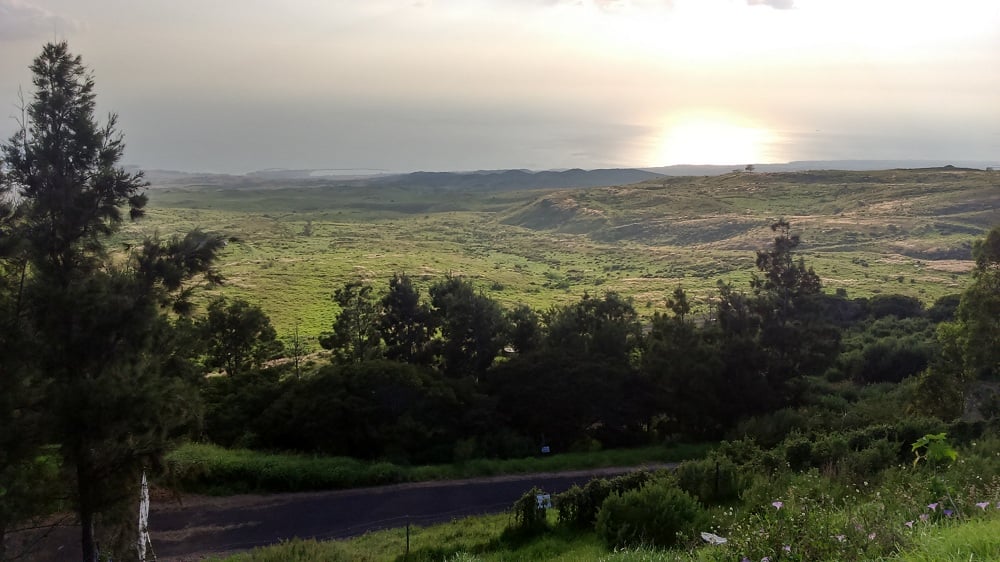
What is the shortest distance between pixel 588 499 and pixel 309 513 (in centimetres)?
995

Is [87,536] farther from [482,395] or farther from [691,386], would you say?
[691,386]

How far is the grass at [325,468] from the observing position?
2109 cm

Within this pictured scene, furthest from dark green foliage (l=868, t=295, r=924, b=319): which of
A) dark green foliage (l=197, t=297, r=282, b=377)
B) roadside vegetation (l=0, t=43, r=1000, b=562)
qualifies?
dark green foliage (l=197, t=297, r=282, b=377)

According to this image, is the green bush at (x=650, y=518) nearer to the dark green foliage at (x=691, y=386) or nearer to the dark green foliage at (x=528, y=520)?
the dark green foliage at (x=528, y=520)

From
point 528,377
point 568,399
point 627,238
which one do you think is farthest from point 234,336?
point 627,238

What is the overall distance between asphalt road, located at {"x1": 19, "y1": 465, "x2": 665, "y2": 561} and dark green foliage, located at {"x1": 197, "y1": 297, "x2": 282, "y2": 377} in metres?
12.0

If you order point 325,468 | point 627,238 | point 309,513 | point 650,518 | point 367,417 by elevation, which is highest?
point 627,238

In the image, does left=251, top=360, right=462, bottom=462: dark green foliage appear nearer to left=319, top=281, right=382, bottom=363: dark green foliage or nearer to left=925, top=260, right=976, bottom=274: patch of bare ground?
left=319, top=281, right=382, bottom=363: dark green foliage

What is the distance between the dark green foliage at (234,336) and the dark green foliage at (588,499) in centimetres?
2150

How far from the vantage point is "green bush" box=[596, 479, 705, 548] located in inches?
412

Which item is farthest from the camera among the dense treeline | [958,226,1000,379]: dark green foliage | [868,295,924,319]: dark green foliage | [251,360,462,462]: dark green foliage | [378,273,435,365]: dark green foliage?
[868,295,924,319]: dark green foliage

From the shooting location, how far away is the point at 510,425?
27.0 metres

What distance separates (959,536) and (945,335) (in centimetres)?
2371

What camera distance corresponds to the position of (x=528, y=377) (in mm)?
27125
